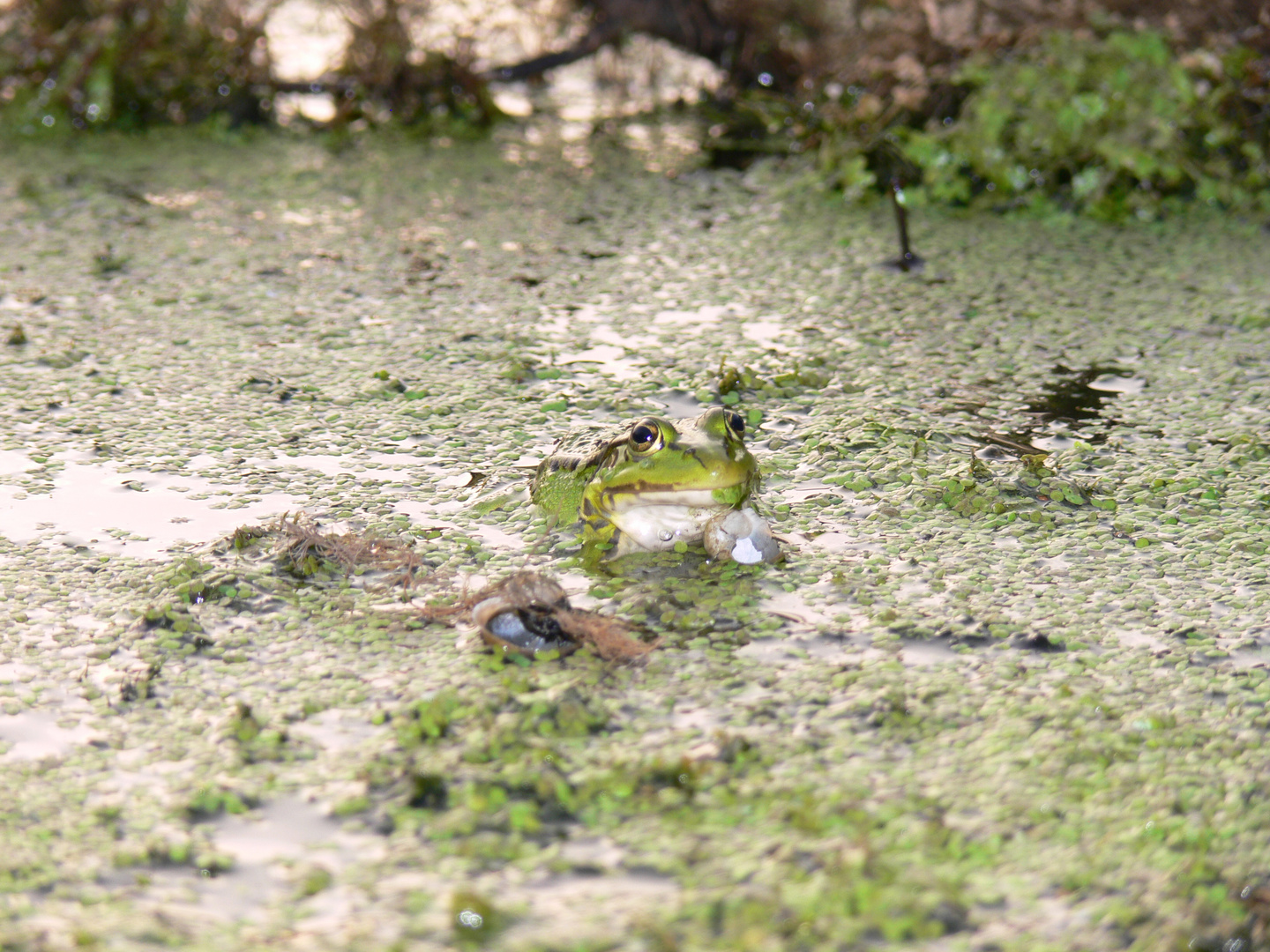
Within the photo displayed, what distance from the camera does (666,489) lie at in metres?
2.23

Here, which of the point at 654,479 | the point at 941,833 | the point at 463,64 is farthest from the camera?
the point at 463,64

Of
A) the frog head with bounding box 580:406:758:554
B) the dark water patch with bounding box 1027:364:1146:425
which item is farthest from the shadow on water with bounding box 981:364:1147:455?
the frog head with bounding box 580:406:758:554

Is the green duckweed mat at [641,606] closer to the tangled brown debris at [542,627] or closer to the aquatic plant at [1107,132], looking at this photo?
the tangled brown debris at [542,627]

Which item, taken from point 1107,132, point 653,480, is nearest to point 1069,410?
point 653,480

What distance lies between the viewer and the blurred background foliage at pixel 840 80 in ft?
14.6

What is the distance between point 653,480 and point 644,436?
0.08m

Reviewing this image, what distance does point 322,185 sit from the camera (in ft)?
15.7

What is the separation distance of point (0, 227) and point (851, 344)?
2.94 meters

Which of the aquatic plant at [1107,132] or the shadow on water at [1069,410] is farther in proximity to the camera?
the aquatic plant at [1107,132]

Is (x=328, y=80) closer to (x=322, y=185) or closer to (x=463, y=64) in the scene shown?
(x=463, y=64)

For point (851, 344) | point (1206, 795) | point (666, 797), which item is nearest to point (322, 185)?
A: point (851, 344)

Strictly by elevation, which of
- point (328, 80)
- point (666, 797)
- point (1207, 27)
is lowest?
point (666, 797)

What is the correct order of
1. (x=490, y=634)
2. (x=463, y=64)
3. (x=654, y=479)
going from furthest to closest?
(x=463, y=64) → (x=654, y=479) → (x=490, y=634)

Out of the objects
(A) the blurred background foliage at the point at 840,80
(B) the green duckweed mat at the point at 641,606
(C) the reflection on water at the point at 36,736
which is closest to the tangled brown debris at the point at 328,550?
(B) the green duckweed mat at the point at 641,606
